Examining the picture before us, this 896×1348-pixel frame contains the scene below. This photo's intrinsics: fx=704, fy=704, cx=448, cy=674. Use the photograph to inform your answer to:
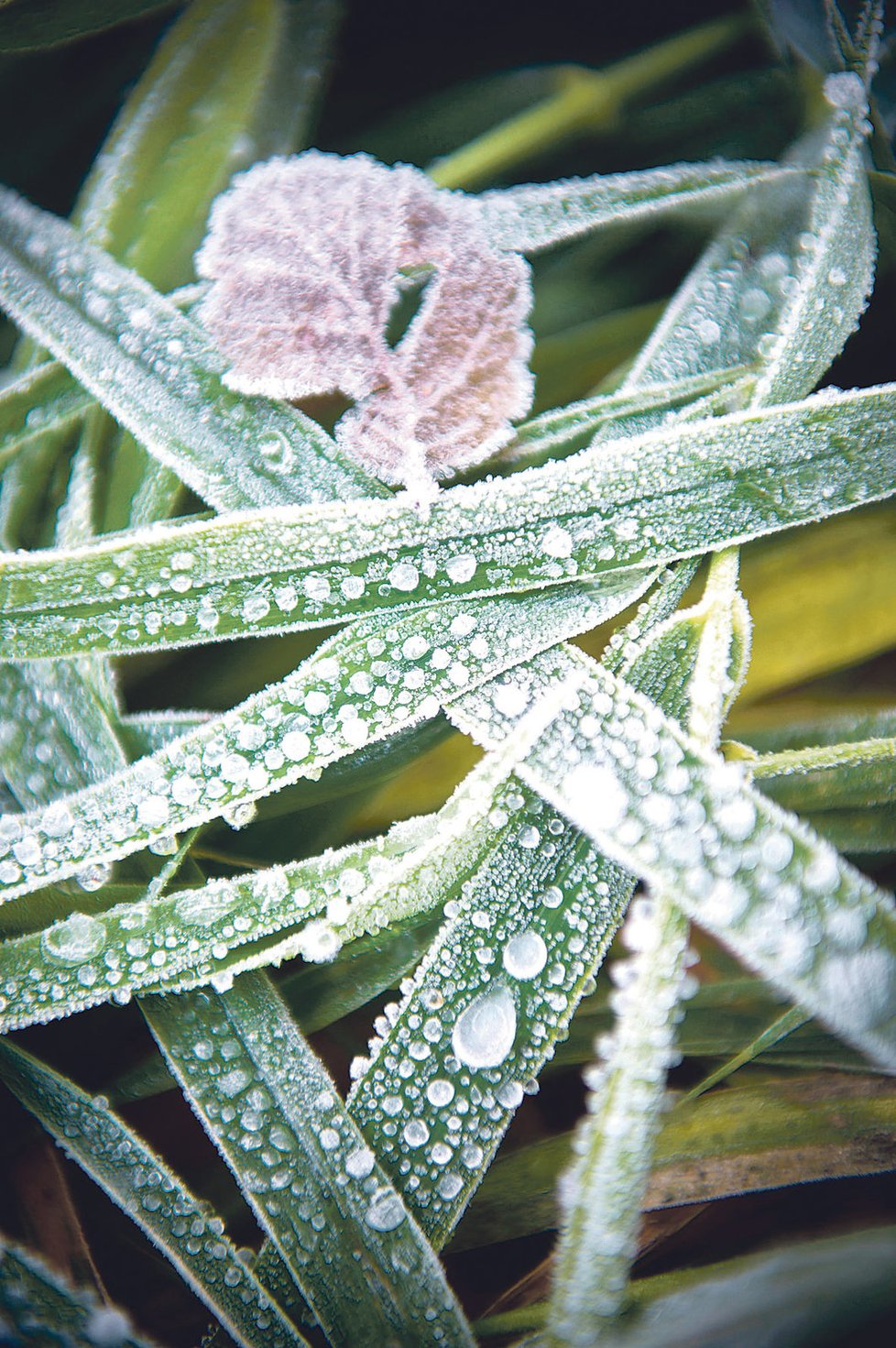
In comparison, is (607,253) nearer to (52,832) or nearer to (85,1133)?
(52,832)

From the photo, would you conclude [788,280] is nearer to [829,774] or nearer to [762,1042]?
[829,774]

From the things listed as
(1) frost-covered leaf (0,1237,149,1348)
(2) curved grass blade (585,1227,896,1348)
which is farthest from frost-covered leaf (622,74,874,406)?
(1) frost-covered leaf (0,1237,149,1348)

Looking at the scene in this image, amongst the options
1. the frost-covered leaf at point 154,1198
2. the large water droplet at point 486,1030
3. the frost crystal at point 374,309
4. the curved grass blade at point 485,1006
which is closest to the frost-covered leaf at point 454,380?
the frost crystal at point 374,309

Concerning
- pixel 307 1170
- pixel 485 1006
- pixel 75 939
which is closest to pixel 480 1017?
pixel 485 1006

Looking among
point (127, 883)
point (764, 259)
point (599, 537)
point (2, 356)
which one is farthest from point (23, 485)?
point (764, 259)

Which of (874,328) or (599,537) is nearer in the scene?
(599,537)
